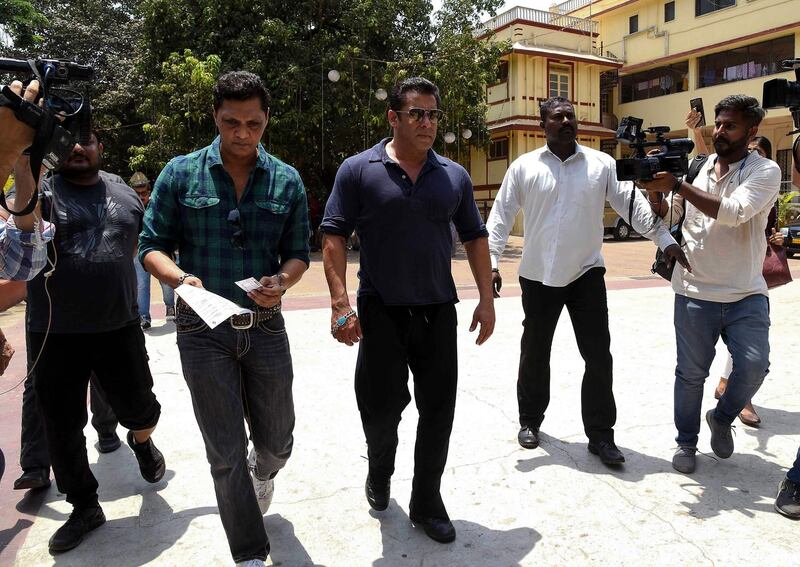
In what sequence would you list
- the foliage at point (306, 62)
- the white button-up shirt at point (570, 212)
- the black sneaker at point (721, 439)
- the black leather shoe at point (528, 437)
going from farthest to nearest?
the foliage at point (306, 62) < the black leather shoe at point (528, 437) < the white button-up shirt at point (570, 212) < the black sneaker at point (721, 439)

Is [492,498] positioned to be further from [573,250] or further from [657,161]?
[657,161]

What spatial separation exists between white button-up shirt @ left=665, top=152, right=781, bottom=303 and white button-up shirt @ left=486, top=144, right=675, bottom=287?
0.23m

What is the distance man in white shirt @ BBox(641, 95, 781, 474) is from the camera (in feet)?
10.7

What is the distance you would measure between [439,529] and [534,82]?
85.3ft

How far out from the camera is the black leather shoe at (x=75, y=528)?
2857 millimetres

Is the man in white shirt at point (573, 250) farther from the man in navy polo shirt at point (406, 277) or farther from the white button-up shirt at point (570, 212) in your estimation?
the man in navy polo shirt at point (406, 277)

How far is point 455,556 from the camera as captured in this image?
109 inches

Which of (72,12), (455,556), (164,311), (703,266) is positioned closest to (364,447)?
(455,556)

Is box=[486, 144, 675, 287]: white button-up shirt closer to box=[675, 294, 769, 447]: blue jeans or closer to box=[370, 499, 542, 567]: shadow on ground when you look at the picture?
box=[675, 294, 769, 447]: blue jeans

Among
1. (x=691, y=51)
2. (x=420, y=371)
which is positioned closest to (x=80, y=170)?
(x=420, y=371)

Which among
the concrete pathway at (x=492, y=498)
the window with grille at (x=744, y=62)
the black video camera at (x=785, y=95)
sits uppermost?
the window with grille at (x=744, y=62)

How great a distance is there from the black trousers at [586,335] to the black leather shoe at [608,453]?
35 mm

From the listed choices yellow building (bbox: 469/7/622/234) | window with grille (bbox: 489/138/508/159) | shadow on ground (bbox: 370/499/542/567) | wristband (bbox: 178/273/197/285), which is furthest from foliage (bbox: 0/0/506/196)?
shadow on ground (bbox: 370/499/542/567)

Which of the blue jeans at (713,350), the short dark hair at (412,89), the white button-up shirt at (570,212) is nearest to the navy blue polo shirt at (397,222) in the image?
the short dark hair at (412,89)
